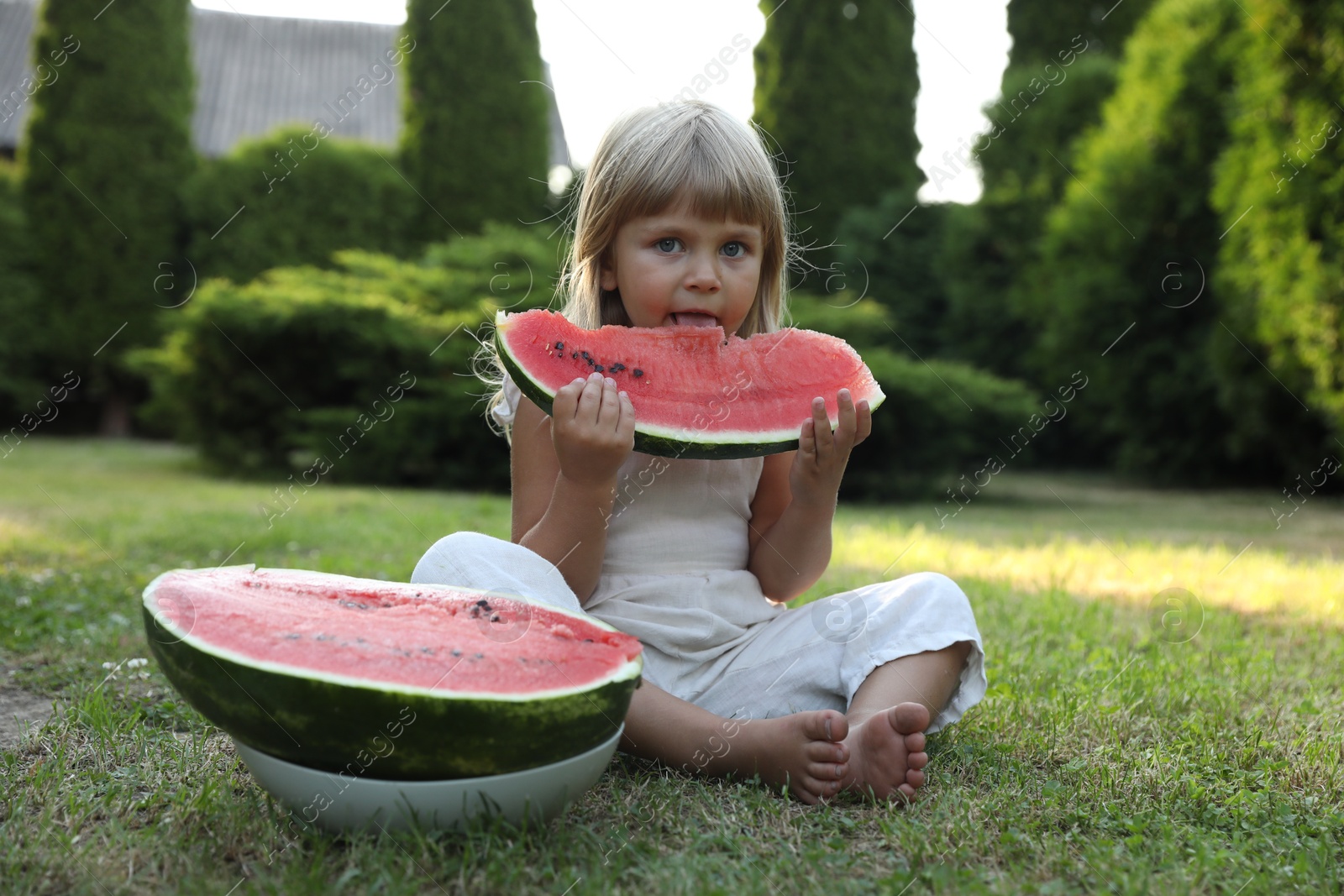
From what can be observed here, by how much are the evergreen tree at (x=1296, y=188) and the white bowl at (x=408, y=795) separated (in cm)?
695

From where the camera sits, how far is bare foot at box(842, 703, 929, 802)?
5.74ft

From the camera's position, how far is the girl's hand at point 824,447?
6.57 feet

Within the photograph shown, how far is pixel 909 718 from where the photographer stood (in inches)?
68.5

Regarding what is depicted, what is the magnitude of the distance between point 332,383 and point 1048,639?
666 centimetres

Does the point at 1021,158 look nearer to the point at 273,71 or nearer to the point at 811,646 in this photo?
the point at 811,646

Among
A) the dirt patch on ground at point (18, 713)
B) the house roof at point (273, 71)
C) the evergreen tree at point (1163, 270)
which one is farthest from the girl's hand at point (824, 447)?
the house roof at point (273, 71)

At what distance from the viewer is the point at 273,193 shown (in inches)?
503

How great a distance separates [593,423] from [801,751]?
69 centimetres

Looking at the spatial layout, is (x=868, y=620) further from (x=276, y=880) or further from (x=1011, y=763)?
(x=276, y=880)

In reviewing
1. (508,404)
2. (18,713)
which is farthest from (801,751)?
(18,713)

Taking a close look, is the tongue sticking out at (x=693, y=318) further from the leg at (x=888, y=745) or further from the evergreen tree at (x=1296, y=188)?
the evergreen tree at (x=1296, y=188)

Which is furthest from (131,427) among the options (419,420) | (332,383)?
(419,420)

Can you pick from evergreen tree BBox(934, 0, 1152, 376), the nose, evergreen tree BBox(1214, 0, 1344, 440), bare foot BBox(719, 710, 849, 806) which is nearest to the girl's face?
the nose

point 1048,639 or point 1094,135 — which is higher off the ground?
point 1094,135
